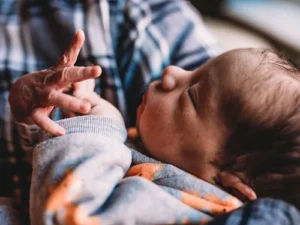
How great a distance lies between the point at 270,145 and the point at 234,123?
6cm

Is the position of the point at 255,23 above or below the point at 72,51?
below

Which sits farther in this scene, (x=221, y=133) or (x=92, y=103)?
(x=92, y=103)

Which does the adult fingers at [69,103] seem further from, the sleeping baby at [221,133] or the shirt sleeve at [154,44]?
the shirt sleeve at [154,44]

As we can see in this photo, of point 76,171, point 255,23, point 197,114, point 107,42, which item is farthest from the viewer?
point 255,23

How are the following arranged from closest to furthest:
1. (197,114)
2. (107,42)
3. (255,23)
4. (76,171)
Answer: (76,171), (197,114), (107,42), (255,23)

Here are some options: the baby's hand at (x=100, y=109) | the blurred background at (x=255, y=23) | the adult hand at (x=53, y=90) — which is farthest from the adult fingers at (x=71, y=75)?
the blurred background at (x=255, y=23)

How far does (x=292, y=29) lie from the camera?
4.59ft

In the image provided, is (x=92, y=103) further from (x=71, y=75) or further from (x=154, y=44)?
(x=154, y=44)

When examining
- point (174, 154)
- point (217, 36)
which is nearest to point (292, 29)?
point (217, 36)

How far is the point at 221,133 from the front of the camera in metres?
0.73

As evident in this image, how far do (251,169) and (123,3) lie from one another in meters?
0.55

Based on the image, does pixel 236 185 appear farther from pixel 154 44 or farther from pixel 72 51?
pixel 154 44

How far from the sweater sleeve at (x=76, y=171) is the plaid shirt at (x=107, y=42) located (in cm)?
29

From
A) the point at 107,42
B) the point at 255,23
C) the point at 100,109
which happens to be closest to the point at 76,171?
the point at 100,109
